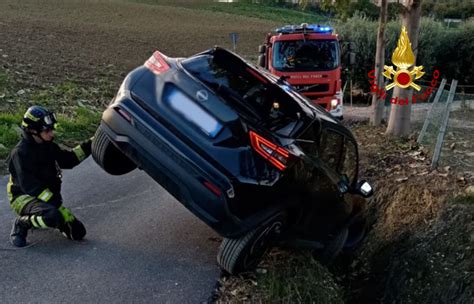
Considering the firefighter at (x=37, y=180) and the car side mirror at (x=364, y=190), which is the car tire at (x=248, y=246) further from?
the firefighter at (x=37, y=180)

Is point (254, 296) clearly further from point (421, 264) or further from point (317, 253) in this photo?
point (421, 264)

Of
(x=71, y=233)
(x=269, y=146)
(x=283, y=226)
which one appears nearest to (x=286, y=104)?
(x=269, y=146)

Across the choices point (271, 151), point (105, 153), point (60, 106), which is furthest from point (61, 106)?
point (271, 151)

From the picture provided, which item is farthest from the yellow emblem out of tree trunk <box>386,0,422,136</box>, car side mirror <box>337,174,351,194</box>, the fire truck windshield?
the fire truck windshield

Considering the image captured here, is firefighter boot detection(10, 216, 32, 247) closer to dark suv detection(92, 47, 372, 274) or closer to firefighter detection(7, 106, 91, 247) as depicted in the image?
firefighter detection(7, 106, 91, 247)

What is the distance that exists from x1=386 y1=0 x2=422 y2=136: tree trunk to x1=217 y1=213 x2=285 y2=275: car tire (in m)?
5.60

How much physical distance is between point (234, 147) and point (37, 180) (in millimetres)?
2324

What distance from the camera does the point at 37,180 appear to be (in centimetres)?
540

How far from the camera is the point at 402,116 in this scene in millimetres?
9617

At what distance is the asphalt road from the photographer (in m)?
4.62

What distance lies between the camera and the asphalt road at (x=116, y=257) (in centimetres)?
462

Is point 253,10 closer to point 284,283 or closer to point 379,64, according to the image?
point 379,64

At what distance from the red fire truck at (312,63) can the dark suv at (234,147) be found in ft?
23.7

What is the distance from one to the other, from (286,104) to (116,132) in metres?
1.68
